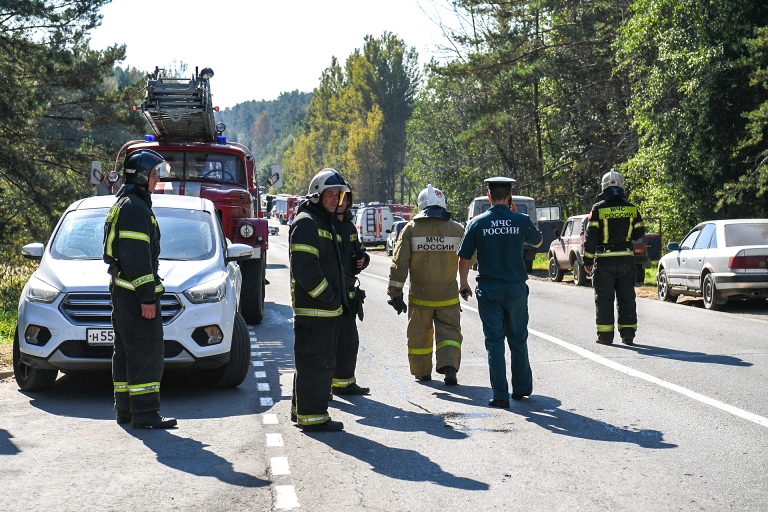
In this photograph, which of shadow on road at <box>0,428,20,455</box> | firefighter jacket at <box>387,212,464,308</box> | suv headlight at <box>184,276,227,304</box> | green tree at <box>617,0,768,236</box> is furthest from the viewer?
green tree at <box>617,0,768,236</box>

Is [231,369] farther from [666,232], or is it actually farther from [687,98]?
[666,232]

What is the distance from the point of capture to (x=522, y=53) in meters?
41.5

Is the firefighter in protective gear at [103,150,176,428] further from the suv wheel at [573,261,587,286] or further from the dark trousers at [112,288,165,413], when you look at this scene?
the suv wheel at [573,261,587,286]

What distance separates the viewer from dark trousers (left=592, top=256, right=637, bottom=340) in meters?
12.7

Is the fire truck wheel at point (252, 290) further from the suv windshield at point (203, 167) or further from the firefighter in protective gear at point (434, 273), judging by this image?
the firefighter in protective gear at point (434, 273)

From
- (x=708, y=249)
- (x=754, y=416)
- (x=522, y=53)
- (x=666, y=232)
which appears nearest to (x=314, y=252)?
(x=754, y=416)

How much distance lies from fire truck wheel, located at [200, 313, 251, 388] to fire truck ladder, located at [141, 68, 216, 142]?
23.9ft

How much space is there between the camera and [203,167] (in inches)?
658

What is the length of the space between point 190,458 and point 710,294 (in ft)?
42.2

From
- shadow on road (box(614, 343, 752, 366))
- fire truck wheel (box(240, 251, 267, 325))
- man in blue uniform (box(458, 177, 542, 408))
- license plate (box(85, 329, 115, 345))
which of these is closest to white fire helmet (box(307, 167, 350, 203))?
man in blue uniform (box(458, 177, 542, 408))

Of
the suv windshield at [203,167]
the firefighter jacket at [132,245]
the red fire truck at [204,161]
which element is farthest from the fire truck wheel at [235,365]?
the suv windshield at [203,167]

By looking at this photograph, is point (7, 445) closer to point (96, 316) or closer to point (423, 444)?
point (96, 316)

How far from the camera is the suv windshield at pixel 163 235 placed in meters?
10.1

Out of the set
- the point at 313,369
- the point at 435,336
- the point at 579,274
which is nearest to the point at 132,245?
the point at 313,369
